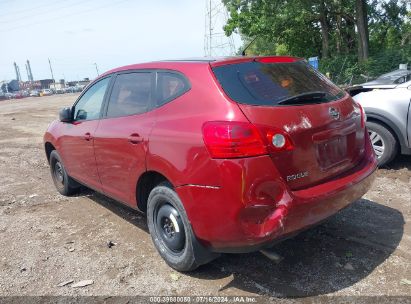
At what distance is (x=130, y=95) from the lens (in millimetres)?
4211

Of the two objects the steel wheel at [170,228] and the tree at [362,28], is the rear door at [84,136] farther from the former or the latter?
the tree at [362,28]

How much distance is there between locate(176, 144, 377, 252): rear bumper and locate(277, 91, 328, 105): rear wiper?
0.56m

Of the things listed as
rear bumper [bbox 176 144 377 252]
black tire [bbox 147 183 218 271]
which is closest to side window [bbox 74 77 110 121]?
black tire [bbox 147 183 218 271]

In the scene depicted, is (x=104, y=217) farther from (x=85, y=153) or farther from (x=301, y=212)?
(x=301, y=212)

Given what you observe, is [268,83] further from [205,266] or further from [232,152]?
[205,266]

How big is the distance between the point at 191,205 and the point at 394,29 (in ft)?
94.1

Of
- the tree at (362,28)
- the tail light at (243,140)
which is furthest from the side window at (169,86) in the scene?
the tree at (362,28)

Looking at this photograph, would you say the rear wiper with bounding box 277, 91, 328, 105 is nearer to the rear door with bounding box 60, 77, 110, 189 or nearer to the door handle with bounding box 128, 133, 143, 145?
the door handle with bounding box 128, 133, 143, 145

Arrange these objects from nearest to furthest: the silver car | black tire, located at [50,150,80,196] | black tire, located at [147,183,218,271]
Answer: black tire, located at [147,183,218,271]
the silver car
black tire, located at [50,150,80,196]

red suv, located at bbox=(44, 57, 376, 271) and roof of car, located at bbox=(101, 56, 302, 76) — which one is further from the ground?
roof of car, located at bbox=(101, 56, 302, 76)

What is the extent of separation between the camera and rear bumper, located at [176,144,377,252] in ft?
9.59

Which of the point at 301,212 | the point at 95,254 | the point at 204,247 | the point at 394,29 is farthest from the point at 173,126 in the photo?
the point at 394,29

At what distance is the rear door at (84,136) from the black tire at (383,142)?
375 cm

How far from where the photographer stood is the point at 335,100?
3.60m
